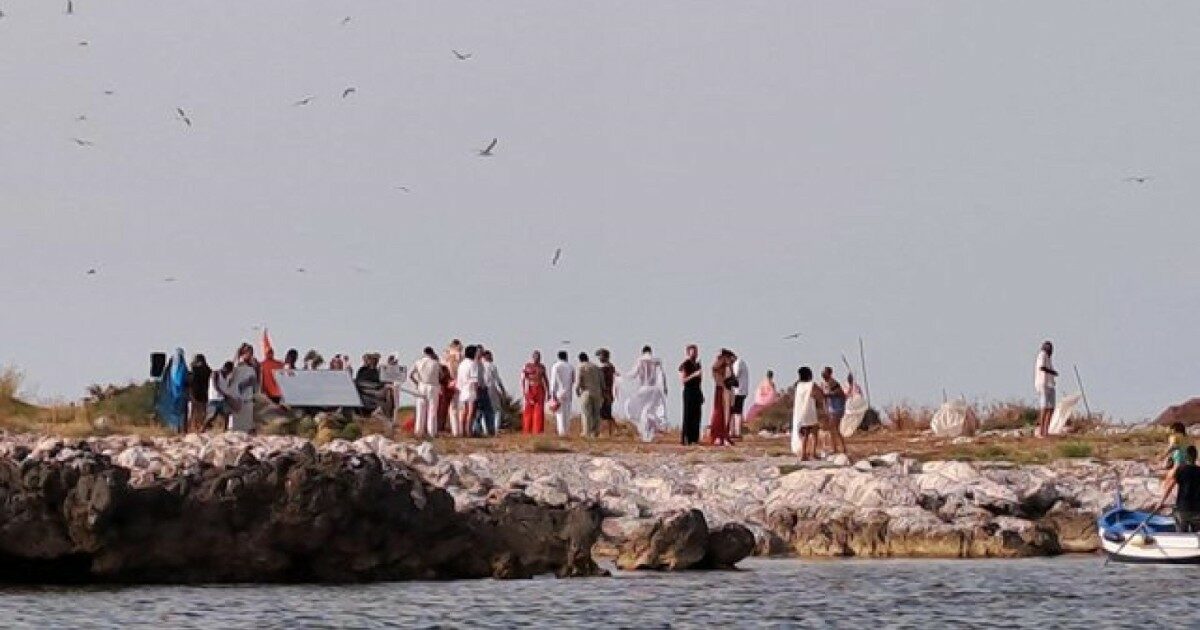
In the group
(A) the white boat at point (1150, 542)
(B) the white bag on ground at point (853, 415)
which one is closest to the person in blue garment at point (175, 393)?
(B) the white bag on ground at point (853, 415)

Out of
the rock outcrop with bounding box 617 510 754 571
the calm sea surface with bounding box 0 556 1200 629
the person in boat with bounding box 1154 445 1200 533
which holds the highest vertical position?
the person in boat with bounding box 1154 445 1200 533

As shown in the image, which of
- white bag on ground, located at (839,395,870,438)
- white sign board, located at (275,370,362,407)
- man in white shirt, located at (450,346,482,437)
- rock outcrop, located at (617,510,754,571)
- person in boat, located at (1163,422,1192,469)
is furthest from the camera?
white bag on ground, located at (839,395,870,438)

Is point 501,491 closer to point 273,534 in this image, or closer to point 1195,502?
point 273,534

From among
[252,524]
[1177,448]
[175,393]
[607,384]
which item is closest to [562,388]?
[607,384]

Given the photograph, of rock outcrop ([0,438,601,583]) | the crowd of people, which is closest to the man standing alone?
the crowd of people

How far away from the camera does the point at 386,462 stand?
31031 mm

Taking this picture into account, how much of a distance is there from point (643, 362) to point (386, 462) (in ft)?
51.0

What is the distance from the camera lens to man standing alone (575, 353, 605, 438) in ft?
149

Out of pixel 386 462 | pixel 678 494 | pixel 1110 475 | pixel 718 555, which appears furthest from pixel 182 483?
pixel 1110 475

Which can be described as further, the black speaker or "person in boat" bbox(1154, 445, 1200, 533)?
the black speaker

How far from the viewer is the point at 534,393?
4697 cm

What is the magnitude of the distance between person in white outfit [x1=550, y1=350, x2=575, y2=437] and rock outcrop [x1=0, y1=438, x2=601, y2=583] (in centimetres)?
1607

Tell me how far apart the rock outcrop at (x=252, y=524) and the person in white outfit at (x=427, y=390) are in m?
14.8

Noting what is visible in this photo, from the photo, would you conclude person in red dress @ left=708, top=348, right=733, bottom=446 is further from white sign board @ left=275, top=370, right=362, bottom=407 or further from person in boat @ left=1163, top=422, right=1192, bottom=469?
person in boat @ left=1163, top=422, right=1192, bottom=469
